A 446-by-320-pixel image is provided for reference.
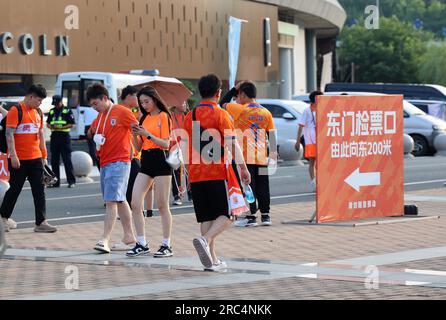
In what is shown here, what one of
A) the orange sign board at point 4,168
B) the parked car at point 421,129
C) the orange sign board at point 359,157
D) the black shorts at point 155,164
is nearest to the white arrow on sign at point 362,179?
the orange sign board at point 359,157

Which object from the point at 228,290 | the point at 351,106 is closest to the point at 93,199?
the point at 351,106

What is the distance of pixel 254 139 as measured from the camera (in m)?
15.5

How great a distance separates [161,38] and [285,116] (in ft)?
74.4

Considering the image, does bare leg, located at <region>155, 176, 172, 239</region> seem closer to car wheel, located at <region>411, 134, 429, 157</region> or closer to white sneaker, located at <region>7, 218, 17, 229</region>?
white sneaker, located at <region>7, 218, 17, 229</region>

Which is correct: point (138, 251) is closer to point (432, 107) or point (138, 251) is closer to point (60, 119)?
point (60, 119)

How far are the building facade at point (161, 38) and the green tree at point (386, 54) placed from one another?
18.8 meters

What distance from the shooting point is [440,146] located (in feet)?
117

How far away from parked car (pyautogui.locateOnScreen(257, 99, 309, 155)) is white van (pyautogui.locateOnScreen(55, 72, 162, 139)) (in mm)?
4713

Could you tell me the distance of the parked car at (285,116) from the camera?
33438 mm

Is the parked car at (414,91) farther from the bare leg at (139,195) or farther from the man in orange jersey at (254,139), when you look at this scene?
the bare leg at (139,195)

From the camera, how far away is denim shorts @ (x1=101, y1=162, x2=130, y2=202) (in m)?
12.7

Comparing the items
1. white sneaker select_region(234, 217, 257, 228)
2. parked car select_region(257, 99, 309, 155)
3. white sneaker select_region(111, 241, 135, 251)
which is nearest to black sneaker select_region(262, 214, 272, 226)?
white sneaker select_region(234, 217, 257, 228)

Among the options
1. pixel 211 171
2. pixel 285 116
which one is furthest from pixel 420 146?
pixel 211 171
